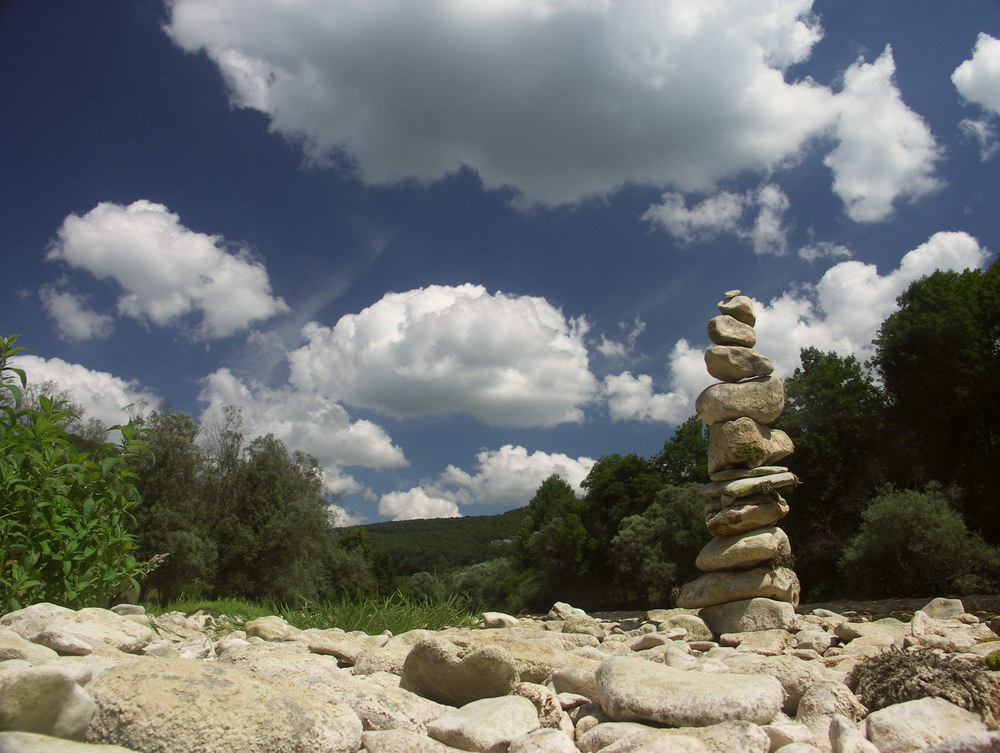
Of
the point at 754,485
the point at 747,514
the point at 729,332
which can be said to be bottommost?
the point at 747,514

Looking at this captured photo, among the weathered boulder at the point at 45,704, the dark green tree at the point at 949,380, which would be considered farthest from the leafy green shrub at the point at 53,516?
the dark green tree at the point at 949,380

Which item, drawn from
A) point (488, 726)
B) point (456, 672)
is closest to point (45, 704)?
point (488, 726)

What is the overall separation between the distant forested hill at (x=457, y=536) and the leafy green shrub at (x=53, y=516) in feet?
69.1

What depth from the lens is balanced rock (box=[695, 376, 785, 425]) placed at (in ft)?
31.0

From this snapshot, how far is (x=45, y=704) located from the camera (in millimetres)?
1972

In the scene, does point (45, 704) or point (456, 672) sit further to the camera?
point (456, 672)

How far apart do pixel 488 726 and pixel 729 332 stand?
851 cm

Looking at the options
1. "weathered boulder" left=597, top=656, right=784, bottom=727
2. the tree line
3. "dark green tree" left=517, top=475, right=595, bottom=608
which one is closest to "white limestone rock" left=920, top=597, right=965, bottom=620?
"weathered boulder" left=597, top=656, right=784, bottom=727

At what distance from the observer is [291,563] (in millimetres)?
23250

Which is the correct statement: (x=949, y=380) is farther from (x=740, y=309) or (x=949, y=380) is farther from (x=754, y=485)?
(x=754, y=485)

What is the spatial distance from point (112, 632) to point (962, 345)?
2716cm

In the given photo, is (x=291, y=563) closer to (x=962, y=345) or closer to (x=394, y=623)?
(x=394, y=623)

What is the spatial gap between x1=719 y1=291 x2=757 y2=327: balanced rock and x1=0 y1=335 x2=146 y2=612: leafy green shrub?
27.4ft

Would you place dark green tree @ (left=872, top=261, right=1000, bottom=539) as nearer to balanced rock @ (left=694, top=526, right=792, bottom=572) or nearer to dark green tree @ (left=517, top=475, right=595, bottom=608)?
dark green tree @ (left=517, top=475, right=595, bottom=608)
